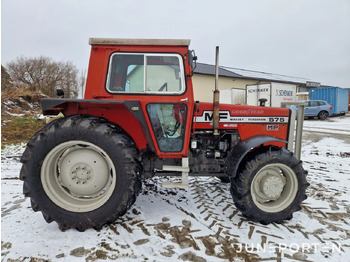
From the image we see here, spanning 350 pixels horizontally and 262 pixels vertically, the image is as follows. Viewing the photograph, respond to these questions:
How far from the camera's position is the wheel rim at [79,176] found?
2.33m

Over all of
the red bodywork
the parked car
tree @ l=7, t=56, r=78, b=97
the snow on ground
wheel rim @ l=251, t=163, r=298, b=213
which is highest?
tree @ l=7, t=56, r=78, b=97

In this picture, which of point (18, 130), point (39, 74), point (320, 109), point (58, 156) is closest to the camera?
point (58, 156)

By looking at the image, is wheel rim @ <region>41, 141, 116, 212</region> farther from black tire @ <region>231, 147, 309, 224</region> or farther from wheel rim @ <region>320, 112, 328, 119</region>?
wheel rim @ <region>320, 112, 328, 119</region>

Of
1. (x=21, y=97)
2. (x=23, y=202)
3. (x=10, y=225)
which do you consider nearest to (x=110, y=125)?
(x=10, y=225)

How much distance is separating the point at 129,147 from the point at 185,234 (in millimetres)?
1122

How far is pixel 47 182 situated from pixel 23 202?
1.00 m

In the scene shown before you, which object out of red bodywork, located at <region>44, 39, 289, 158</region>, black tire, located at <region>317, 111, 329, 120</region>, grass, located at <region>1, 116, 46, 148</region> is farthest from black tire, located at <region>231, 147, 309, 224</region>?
black tire, located at <region>317, 111, 329, 120</region>

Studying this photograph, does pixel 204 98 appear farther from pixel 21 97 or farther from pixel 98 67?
pixel 98 67

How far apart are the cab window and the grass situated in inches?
216

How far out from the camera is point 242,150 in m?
2.50

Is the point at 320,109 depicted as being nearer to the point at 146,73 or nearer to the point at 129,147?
the point at 146,73

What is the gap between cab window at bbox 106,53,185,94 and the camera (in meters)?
2.52

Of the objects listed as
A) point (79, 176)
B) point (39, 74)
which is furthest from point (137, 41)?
point (39, 74)

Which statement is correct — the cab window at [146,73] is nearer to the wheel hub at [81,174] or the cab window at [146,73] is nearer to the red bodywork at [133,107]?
the red bodywork at [133,107]
